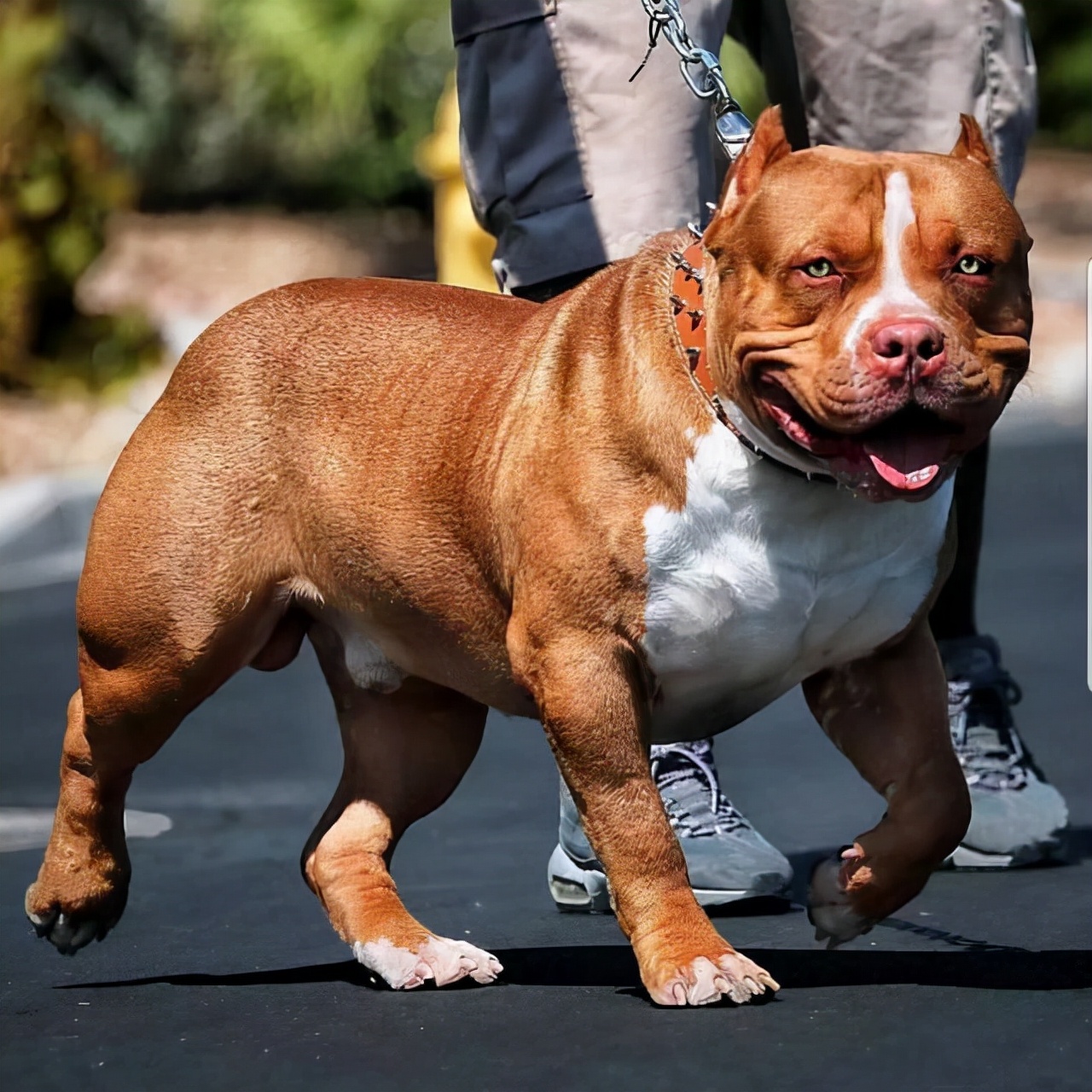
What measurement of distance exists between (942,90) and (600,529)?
1399 millimetres

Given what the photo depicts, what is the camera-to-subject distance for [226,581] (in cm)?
338

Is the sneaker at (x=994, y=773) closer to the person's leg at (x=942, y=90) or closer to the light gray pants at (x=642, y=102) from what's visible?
the person's leg at (x=942, y=90)

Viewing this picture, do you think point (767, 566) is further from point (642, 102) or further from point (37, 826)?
point (37, 826)

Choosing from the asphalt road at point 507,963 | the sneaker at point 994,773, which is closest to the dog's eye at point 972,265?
the asphalt road at point 507,963

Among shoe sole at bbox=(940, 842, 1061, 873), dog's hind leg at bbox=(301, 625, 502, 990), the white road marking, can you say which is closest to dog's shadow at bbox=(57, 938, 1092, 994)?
dog's hind leg at bbox=(301, 625, 502, 990)

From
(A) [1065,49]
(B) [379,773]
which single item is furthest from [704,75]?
(A) [1065,49]

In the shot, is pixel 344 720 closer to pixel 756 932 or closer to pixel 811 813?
pixel 756 932

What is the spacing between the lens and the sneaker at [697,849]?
3770 mm

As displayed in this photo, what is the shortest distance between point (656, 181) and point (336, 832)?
1.21 meters

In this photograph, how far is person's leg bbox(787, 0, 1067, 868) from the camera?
388cm

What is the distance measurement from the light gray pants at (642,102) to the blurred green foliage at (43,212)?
617 cm

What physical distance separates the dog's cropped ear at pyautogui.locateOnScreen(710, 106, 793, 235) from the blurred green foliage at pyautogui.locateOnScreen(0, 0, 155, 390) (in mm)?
7262

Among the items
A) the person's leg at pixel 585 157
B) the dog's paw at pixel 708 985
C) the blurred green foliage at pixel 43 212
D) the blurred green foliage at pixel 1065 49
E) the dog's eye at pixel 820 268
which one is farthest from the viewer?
the blurred green foliage at pixel 1065 49

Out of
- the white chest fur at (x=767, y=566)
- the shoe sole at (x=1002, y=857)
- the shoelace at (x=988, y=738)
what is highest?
the white chest fur at (x=767, y=566)
